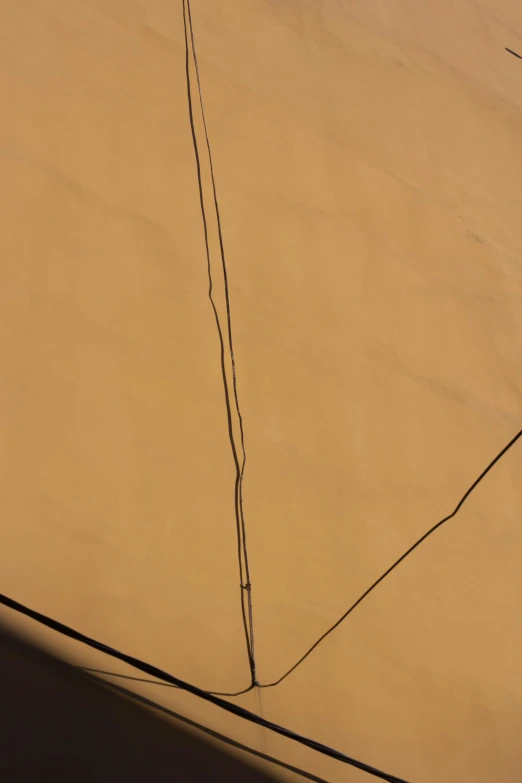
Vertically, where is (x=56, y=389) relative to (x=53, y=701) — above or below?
above

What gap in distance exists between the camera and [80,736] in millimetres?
2082

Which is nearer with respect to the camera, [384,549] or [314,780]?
[314,780]

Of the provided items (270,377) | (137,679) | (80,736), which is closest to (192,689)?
(137,679)

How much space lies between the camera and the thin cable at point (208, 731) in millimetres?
2180

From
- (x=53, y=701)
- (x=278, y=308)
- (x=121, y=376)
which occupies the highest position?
(x=278, y=308)

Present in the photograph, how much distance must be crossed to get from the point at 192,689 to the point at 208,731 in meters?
0.19

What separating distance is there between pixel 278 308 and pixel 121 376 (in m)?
0.72

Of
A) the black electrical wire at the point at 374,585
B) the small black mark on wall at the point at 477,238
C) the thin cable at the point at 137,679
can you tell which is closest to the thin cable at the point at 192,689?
the thin cable at the point at 137,679

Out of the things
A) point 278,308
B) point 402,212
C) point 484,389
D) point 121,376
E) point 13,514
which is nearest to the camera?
point 13,514

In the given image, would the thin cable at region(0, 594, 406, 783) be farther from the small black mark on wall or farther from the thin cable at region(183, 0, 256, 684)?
the small black mark on wall

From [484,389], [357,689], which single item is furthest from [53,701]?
[484,389]

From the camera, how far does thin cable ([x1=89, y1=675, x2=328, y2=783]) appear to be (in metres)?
2.18

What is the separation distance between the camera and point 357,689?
2.47 meters

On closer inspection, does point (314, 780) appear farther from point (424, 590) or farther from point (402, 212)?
point (402, 212)
